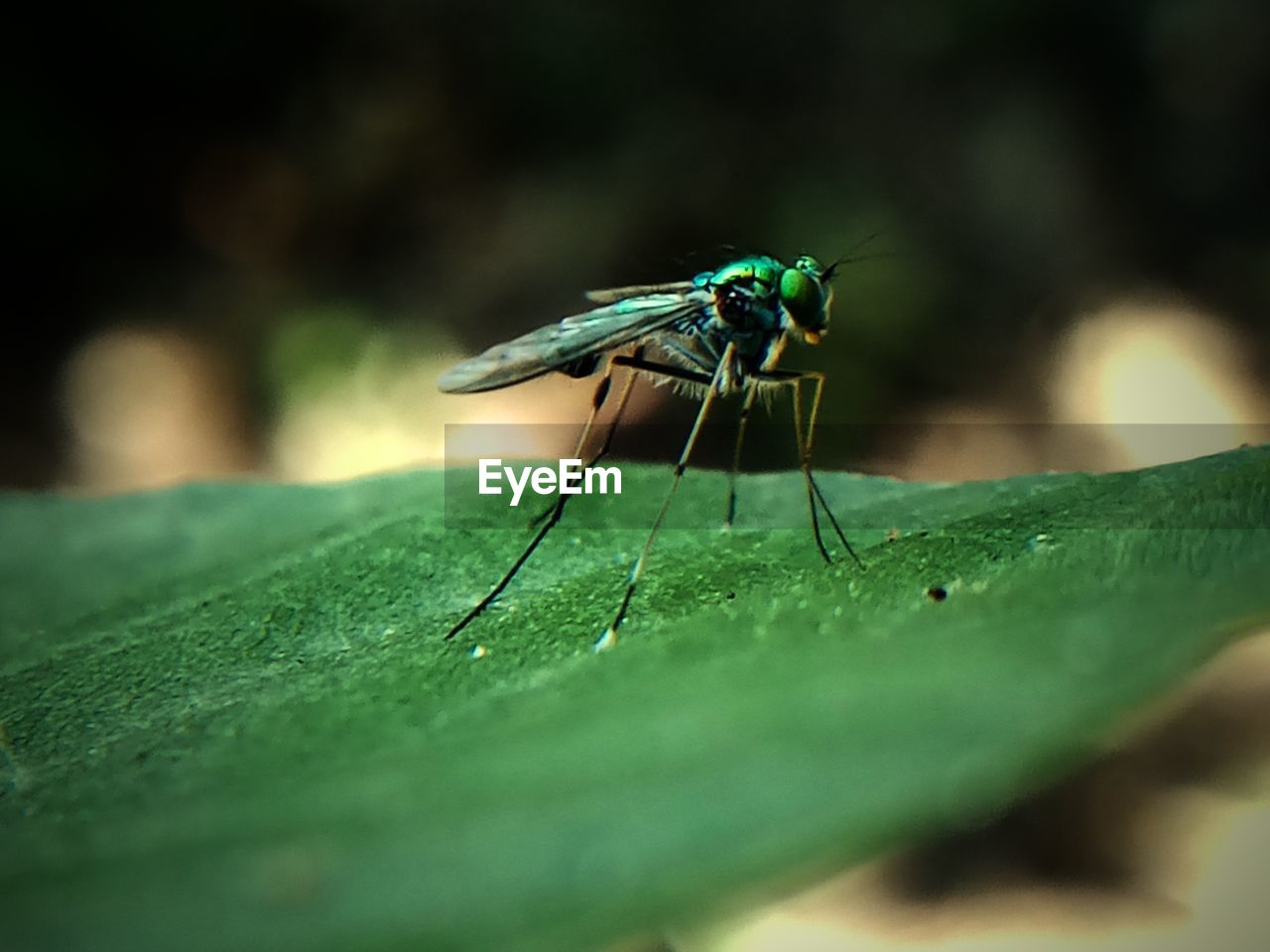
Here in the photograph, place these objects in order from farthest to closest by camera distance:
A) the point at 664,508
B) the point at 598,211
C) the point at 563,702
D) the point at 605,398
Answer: the point at 598,211 → the point at 605,398 → the point at 664,508 → the point at 563,702

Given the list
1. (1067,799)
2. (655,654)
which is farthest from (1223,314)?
(655,654)

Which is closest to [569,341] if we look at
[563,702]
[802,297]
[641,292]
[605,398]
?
[605,398]

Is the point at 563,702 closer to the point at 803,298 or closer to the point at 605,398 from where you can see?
the point at 605,398

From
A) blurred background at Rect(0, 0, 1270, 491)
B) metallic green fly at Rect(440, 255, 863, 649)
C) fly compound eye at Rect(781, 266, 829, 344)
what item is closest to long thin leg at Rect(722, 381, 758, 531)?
metallic green fly at Rect(440, 255, 863, 649)

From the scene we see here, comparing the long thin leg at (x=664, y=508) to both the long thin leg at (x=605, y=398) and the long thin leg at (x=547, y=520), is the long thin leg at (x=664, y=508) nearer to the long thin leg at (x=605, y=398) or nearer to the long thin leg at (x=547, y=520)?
the long thin leg at (x=605, y=398)

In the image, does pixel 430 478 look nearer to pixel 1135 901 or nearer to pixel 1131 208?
pixel 1135 901

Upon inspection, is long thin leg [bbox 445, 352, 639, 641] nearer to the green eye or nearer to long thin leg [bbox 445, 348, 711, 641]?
long thin leg [bbox 445, 348, 711, 641]

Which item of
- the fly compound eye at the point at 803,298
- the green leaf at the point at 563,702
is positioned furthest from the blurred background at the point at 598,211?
the green leaf at the point at 563,702
